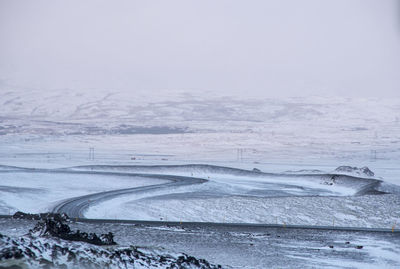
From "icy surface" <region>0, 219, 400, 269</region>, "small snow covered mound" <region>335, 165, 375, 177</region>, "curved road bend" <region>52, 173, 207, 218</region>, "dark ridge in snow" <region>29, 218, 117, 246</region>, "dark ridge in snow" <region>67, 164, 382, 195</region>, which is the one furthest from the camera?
"small snow covered mound" <region>335, 165, 375, 177</region>

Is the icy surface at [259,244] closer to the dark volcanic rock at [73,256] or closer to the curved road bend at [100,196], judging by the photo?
the dark volcanic rock at [73,256]

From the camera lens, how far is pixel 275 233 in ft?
131

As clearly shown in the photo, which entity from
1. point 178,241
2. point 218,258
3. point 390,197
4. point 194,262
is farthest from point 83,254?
point 390,197

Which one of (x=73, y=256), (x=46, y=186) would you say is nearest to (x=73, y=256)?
(x=73, y=256)

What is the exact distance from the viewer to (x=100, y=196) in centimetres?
6281

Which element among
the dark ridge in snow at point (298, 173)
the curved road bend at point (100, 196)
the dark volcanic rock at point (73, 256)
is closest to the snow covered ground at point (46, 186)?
the curved road bend at point (100, 196)

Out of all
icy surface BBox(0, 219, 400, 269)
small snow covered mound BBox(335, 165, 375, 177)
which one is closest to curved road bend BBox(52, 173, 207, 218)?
icy surface BBox(0, 219, 400, 269)

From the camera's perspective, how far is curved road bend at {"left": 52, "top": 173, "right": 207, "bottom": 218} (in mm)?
52156

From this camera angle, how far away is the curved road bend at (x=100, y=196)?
5216 cm

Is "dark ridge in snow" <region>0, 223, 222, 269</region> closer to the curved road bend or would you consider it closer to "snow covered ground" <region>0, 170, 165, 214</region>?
the curved road bend

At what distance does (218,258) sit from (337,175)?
A: 194 ft

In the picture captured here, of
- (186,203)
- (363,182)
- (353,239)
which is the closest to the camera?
(353,239)

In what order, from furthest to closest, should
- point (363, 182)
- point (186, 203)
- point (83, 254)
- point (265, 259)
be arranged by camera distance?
point (363, 182) < point (186, 203) < point (265, 259) < point (83, 254)

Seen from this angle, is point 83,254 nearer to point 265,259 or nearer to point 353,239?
point 265,259
